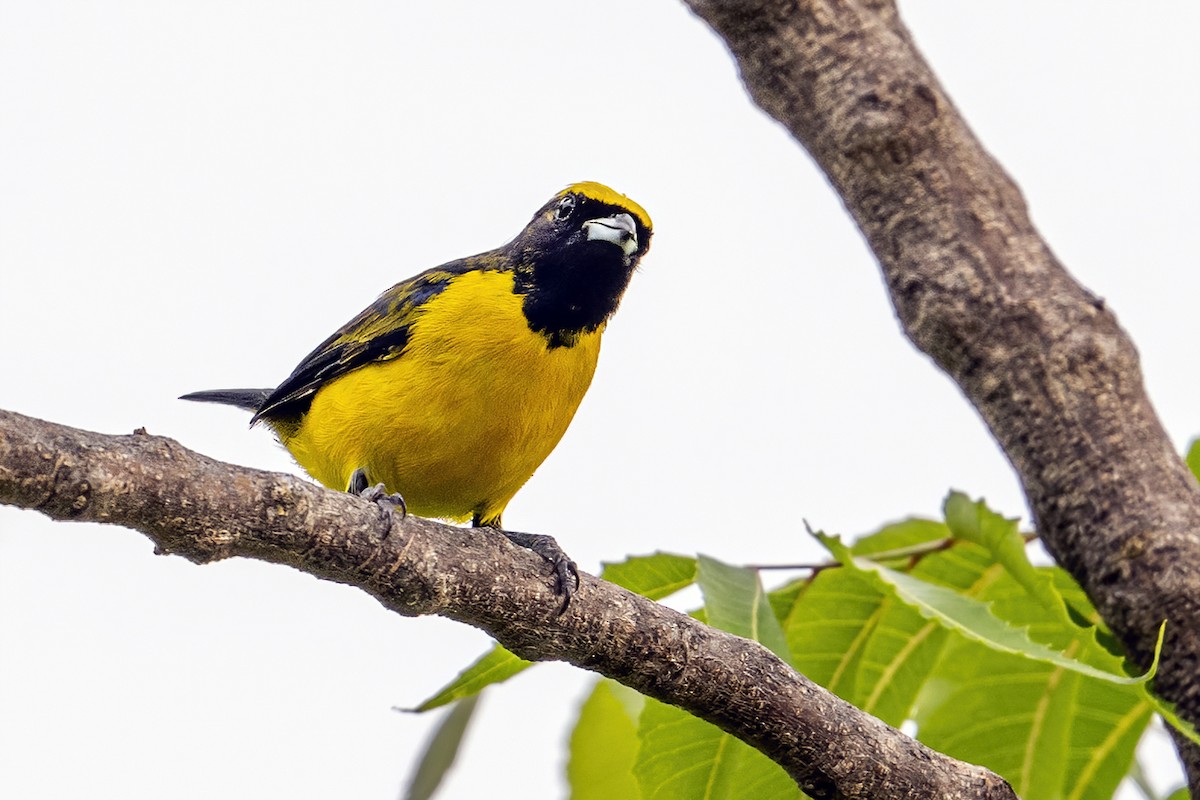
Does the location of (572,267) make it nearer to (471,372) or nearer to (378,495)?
(471,372)

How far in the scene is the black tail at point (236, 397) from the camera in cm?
544

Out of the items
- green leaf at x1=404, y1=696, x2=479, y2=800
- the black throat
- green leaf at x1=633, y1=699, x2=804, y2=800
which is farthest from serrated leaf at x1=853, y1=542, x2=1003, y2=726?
the black throat

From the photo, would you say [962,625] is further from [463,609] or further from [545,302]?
[545,302]

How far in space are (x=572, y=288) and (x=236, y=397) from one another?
1.79 metres

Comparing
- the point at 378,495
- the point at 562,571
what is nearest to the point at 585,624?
the point at 562,571

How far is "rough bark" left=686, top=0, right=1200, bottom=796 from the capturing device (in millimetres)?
3594

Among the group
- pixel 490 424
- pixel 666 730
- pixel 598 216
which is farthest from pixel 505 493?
pixel 666 730

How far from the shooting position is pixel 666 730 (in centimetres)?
328

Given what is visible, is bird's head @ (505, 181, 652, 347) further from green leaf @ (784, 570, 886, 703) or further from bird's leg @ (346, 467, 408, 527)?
green leaf @ (784, 570, 886, 703)

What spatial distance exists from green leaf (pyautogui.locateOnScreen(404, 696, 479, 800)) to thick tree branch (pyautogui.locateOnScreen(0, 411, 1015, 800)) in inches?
40.8

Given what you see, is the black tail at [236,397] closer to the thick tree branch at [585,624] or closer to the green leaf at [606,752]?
the green leaf at [606,752]

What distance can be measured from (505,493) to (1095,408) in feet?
5.77

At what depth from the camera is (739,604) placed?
3.23 metres

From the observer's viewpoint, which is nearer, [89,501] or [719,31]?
[89,501]
